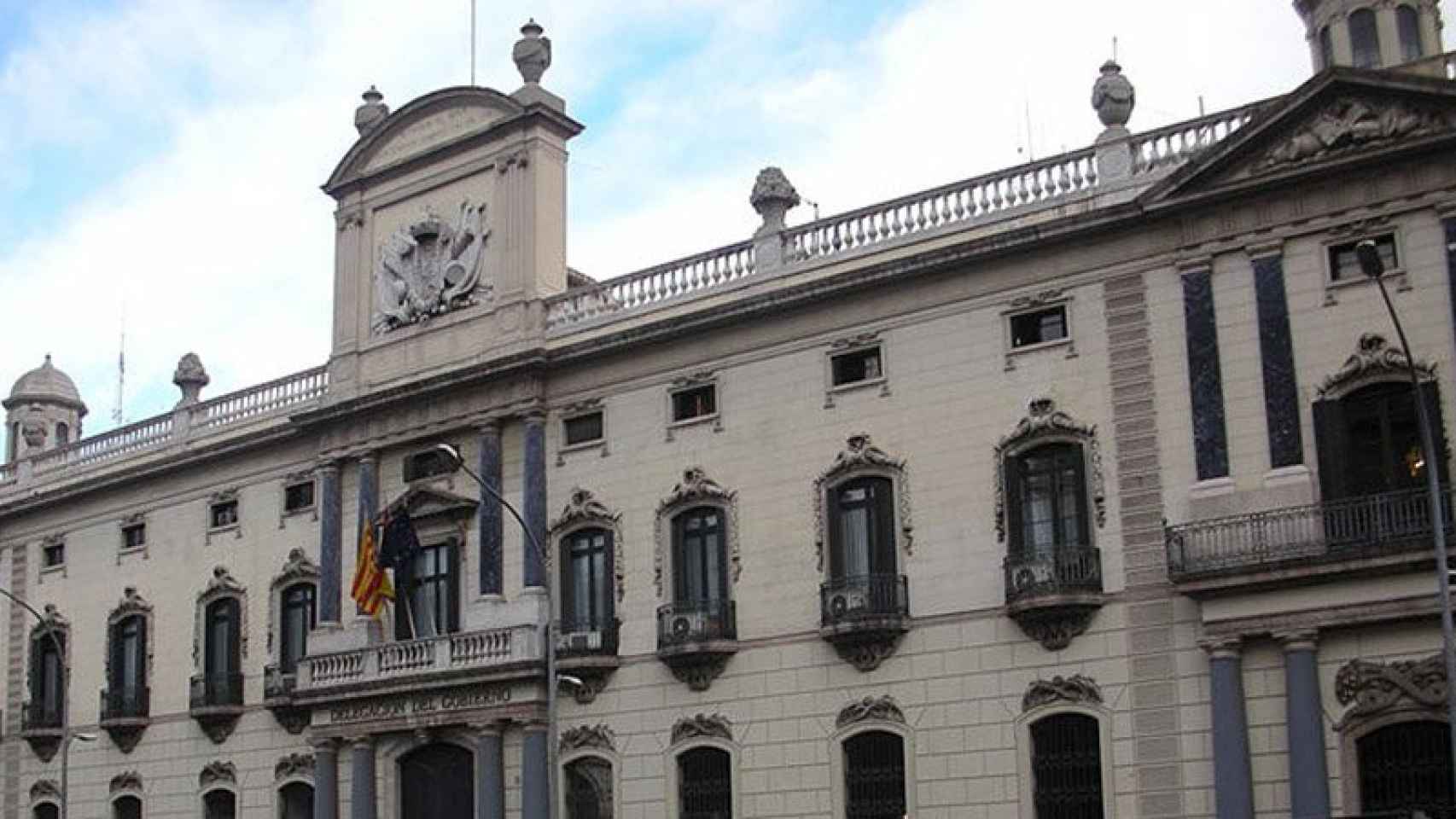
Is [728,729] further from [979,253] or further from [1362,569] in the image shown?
[1362,569]

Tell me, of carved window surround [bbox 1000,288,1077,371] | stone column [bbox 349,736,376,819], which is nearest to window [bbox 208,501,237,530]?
stone column [bbox 349,736,376,819]

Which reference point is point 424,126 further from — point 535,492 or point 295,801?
point 295,801

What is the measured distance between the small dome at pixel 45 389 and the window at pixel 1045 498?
3673cm

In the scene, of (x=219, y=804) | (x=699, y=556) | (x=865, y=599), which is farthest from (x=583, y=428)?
(x=219, y=804)

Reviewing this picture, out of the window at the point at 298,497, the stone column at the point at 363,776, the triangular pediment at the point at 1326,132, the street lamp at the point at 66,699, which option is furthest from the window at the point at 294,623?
the triangular pediment at the point at 1326,132

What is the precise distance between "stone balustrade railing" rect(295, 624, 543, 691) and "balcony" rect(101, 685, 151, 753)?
6.38 meters

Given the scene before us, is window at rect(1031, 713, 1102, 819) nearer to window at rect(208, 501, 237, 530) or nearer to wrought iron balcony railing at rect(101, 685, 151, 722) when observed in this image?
window at rect(208, 501, 237, 530)

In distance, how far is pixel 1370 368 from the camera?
29.4 meters

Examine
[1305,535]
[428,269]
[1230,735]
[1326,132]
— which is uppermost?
[428,269]

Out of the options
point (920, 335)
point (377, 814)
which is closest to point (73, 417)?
point (377, 814)

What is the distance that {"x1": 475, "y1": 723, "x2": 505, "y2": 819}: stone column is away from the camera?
38.4 metres

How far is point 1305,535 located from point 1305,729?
2815 millimetres

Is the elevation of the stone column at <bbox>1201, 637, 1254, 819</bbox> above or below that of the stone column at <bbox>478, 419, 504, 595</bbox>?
below

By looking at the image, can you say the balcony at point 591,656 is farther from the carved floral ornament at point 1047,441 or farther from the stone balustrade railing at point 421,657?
the carved floral ornament at point 1047,441
